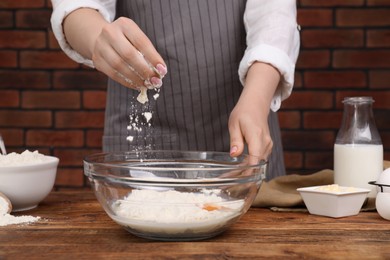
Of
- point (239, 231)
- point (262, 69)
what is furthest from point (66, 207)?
point (262, 69)

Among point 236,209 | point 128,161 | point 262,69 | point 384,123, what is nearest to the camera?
point 236,209

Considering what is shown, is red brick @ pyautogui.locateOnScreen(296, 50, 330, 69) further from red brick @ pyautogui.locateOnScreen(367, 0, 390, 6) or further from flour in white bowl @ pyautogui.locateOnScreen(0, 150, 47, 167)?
flour in white bowl @ pyautogui.locateOnScreen(0, 150, 47, 167)

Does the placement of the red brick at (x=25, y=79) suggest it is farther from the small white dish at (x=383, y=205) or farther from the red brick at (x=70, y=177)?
the small white dish at (x=383, y=205)

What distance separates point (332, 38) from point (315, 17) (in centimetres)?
12

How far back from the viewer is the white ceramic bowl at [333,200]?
1.22 meters

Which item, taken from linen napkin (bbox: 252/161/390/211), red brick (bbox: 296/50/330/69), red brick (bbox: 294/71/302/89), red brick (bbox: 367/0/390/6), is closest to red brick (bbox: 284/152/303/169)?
red brick (bbox: 294/71/302/89)

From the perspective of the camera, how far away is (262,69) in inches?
57.3

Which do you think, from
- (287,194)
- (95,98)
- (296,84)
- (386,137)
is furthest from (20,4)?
(287,194)

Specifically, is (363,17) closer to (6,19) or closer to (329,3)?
(329,3)

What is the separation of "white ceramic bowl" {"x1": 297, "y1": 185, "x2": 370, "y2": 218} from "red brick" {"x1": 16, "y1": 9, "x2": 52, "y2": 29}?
2040mm

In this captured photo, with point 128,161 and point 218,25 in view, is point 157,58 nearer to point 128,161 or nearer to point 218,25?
point 128,161

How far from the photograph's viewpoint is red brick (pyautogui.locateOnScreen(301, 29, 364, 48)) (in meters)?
2.92

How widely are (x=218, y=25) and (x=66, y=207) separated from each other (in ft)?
2.18

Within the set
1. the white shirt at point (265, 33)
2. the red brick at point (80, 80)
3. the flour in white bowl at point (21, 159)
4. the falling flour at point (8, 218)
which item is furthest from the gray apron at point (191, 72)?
the red brick at point (80, 80)
